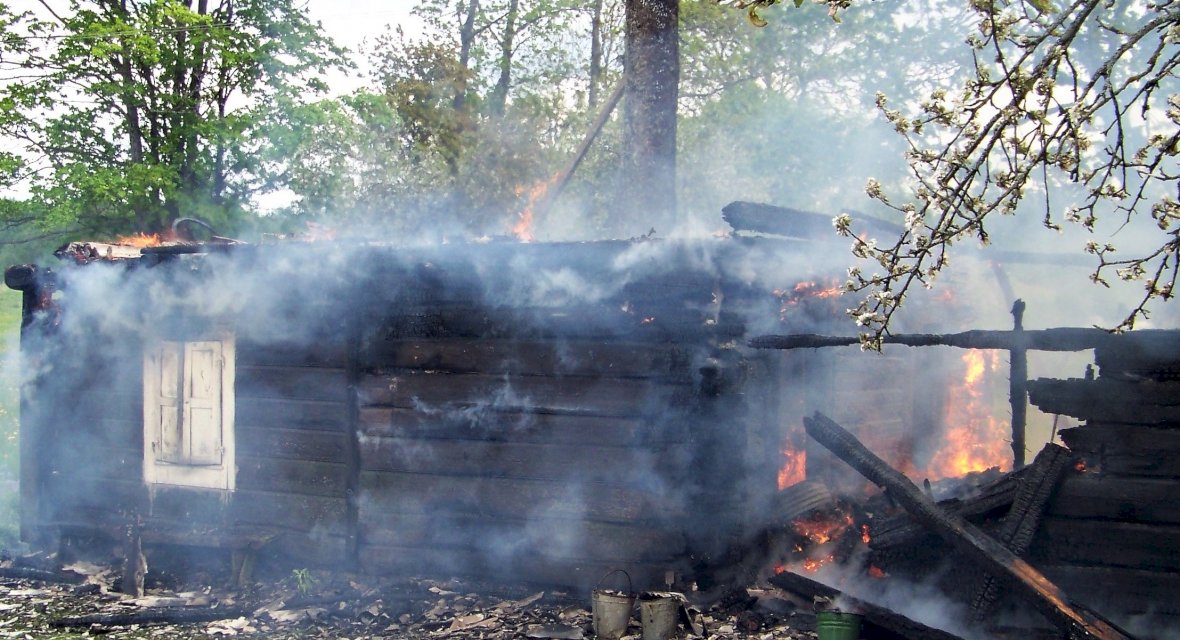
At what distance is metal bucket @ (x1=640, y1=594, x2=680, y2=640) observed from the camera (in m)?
7.09

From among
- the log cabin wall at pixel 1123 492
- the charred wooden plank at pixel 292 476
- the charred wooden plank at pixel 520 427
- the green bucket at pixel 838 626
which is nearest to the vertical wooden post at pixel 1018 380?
the log cabin wall at pixel 1123 492

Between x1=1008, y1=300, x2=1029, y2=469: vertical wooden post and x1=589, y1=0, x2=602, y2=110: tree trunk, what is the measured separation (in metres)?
20.5

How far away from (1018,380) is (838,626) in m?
3.44

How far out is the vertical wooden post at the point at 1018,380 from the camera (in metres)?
7.78

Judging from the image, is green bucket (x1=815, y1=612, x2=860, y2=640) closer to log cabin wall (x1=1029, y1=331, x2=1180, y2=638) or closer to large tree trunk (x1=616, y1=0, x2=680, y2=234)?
log cabin wall (x1=1029, y1=331, x2=1180, y2=638)

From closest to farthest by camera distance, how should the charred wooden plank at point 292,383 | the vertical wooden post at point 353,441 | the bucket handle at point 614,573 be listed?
the bucket handle at point 614,573, the vertical wooden post at point 353,441, the charred wooden plank at point 292,383

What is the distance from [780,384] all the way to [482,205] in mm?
16438

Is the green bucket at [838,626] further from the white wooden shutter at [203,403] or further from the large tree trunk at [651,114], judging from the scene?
the white wooden shutter at [203,403]

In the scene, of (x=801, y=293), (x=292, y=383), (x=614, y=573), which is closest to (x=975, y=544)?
(x=801, y=293)

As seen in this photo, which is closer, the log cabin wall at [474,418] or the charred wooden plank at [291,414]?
the log cabin wall at [474,418]

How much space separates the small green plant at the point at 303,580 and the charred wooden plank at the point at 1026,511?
20.7 ft

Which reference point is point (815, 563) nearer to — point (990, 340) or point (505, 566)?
point (990, 340)

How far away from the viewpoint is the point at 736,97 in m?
24.6

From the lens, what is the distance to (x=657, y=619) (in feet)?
23.3
